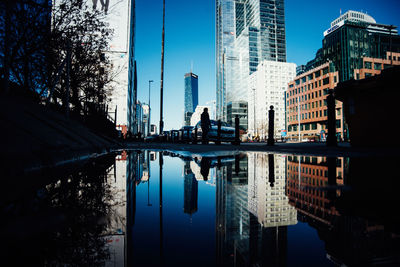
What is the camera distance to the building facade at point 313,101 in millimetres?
53844

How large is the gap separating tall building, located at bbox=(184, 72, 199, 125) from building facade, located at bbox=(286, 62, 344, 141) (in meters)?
125

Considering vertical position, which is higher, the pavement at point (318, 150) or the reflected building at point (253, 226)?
the pavement at point (318, 150)

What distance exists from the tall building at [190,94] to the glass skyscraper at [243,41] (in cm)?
6599

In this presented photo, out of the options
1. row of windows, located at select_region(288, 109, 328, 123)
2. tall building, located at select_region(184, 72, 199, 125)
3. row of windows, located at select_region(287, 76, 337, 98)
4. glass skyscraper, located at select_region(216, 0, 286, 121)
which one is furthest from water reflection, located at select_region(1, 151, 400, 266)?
tall building, located at select_region(184, 72, 199, 125)

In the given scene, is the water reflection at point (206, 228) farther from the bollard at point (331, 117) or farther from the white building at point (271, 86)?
the white building at point (271, 86)

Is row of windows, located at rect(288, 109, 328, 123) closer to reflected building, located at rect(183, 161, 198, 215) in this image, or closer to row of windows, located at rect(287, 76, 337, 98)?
row of windows, located at rect(287, 76, 337, 98)

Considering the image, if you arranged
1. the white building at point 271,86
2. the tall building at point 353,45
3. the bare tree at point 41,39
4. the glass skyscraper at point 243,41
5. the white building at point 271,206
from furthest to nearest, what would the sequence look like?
1. the glass skyscraper at point 243,41
2. the white building at point 271,86
3. the tall building at point 353,45
4. the bare tree at point 41,39
5. the white building at point 271,206

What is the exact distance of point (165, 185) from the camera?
1781 millimetres

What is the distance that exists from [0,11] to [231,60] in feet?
378

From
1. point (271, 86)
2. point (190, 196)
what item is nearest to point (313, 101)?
point (271, 86)

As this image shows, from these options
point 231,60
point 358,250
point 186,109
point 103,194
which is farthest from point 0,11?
point 186,109

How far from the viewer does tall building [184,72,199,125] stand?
18762cm

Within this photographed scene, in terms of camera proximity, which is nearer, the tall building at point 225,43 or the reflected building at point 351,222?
the reflected building at point 351,222

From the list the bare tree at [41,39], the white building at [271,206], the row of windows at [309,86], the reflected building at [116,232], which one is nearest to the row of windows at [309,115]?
the row of windows at [309,86]
